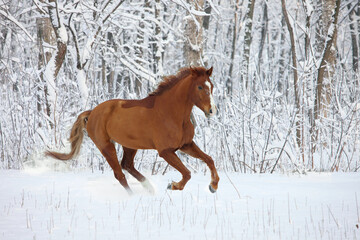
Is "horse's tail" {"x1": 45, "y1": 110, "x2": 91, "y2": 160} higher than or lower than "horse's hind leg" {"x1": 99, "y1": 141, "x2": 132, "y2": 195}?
higher

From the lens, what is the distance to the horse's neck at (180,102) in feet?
12.6

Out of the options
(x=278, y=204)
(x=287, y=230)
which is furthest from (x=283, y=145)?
(x=287, y=230)

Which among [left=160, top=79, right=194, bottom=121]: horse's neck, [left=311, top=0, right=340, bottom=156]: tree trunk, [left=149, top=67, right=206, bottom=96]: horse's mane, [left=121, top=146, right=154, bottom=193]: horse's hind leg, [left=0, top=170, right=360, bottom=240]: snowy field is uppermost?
[left=311, top=0, right=340, bottom=156]: tree trunk

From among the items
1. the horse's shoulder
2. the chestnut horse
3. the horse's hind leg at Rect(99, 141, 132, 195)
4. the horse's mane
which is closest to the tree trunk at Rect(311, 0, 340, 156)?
the horse's mane

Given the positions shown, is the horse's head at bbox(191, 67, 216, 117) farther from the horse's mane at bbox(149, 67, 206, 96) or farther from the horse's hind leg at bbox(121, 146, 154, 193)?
the horse's hind leg at bbox(121, 146, 154, 193)

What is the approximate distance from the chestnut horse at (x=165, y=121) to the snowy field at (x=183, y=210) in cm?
33

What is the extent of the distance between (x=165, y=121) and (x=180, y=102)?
0.78 ft

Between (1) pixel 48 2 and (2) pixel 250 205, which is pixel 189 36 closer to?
(1) pixel 48 2

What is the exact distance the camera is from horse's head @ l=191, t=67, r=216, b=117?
3.63 m

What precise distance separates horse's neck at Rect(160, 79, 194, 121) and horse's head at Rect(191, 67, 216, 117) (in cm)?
9

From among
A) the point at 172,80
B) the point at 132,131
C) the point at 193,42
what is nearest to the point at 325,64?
the point at 193,42

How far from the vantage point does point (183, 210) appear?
141 inches

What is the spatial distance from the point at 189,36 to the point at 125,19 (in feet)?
4.63

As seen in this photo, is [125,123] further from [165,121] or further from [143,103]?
[165,121]
